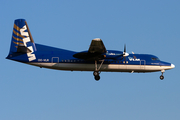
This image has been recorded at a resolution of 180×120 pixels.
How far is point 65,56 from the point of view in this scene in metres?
39.2

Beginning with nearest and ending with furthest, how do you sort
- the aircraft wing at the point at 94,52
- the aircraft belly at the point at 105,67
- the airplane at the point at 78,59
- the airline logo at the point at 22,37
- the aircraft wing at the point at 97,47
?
the aircraft wing at the point at 97,47 < the aircraft wing at the point at 94,52 < the airplane at the point at 78,59 < the aircraft belly at the point at 105,67 < the airline logo at the point at 22,37

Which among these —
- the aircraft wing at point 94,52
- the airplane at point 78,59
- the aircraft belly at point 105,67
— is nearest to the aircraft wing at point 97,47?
the aircraft wing at point 94,52

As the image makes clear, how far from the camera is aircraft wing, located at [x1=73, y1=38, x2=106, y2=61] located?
35.7m

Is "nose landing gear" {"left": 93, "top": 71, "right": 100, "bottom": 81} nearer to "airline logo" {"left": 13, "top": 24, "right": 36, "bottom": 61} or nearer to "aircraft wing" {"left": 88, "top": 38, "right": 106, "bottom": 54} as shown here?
"aircraft wing" {"left": 88, "top": 38, "right": 106, "bottom": 54}

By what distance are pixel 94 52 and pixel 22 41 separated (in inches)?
329

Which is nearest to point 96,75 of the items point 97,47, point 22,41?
point 97,47

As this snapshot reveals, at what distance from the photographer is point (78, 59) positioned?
39.1m

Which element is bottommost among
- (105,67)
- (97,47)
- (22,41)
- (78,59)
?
(105,67)

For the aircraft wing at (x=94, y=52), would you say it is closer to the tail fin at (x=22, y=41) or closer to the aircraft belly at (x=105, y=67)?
the aircraft belly at (x=105, y=67)

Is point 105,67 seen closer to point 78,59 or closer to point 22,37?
point 78,59

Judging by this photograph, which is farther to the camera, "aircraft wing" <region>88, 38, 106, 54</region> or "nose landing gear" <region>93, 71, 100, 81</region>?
"nose landing gear" <region>93, 71, 100, 81</region>

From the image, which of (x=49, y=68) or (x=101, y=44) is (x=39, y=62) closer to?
(x=49, y=68)

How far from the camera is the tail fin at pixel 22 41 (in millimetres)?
39094

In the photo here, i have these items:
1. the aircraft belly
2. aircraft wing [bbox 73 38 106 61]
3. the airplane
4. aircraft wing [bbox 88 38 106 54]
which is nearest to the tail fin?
the airplane
